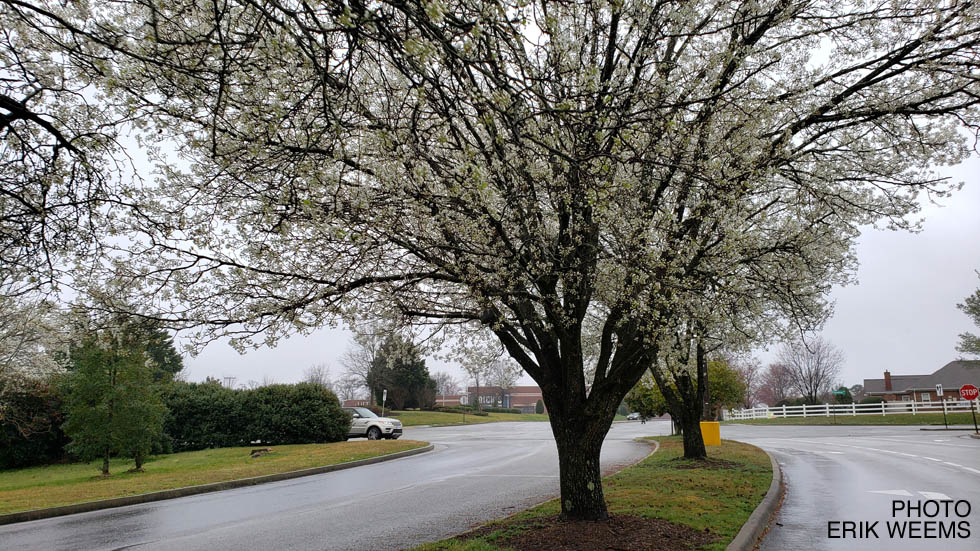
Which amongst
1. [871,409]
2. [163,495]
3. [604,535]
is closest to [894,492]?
[604,535]

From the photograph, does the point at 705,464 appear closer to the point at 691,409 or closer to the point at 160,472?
the point at 691,409

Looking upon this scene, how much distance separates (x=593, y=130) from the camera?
5430mm

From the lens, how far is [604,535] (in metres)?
7.15

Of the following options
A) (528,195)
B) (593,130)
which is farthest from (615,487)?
(593,130)

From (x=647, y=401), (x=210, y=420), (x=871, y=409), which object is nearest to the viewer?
(x=210, y=420)

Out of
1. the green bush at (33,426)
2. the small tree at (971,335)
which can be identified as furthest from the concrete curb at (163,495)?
the small tree at (971,335)

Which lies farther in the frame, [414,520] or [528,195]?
[414,520]

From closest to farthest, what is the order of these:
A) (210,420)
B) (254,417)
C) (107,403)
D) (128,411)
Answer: (107,403), (128,411), (254,417), (210,420)

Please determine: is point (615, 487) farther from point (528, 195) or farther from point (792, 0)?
point (792, 0)

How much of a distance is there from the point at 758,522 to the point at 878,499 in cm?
375

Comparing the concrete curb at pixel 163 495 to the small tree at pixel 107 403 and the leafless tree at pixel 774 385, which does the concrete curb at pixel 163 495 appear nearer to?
the small tree at pixel 107 403

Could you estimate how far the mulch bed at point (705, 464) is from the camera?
1405cm

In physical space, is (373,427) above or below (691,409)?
below

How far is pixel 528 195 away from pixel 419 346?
3883 mm
